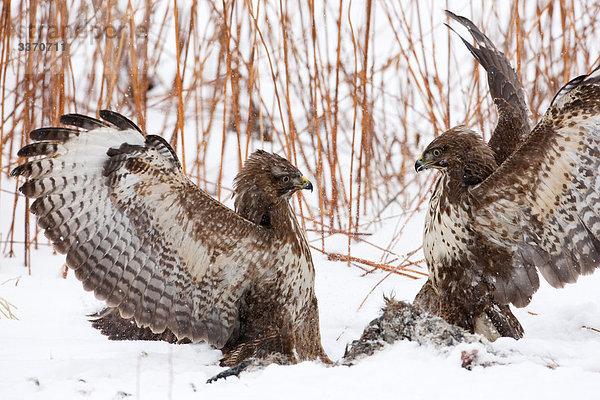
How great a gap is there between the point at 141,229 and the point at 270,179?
2.27 feet

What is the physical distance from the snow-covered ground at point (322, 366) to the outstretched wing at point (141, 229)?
8.9 inches

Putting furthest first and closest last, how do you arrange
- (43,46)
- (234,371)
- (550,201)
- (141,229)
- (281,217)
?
(43,46)
(281,217)
(550,201)
(141,229)
(234,371)

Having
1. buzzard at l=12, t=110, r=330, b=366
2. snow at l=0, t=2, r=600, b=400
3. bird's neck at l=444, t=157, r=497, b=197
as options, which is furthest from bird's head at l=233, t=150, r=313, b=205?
snow at l=0, t=2, r=600, b=400

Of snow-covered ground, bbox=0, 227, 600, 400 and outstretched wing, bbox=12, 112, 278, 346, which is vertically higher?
outstretched wing, bbox=12, 112, 278, 346

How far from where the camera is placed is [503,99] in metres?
4.23

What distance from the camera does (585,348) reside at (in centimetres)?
329

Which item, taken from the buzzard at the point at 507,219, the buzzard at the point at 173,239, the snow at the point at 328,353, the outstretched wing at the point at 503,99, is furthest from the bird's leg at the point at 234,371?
the outstretched wing at the point at 503,99

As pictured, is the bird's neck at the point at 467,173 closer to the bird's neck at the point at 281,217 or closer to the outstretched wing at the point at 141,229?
the bird's neck at the point at 281,217

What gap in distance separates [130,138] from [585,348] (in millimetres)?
2269

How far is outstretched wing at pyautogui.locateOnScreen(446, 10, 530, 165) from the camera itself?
4070 millimetres

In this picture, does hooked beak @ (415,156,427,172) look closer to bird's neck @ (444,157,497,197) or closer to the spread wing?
bird's neck @ (444,157,497,197)

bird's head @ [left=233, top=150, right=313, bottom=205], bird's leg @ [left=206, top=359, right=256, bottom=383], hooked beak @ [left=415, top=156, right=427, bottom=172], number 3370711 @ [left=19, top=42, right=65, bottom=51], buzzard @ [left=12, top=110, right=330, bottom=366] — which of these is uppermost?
number 3370711 @ [left=19, top=42, right=65, bottom=51]

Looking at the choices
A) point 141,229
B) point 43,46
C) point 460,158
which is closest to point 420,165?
point 460,158

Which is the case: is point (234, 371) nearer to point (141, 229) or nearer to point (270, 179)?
point (141, 229)
